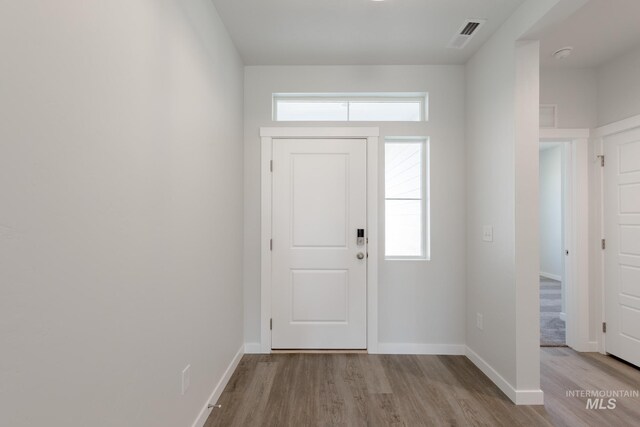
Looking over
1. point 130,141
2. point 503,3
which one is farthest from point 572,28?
point 130,141

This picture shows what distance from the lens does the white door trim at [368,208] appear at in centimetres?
303

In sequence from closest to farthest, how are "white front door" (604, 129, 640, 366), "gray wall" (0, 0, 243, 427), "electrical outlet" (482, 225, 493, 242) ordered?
1. "gray wall" (0, 0, 243, 427)
2. "electrical outlet" (482, 225, 493, 242)
3. "white front door" (604, 129, 640, 366)

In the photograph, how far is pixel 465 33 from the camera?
8.31 feet

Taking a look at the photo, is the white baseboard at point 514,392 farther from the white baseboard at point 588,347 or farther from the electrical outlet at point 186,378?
the electrical outlet at point 186,378

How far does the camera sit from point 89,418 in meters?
1.03

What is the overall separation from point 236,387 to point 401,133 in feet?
8.45

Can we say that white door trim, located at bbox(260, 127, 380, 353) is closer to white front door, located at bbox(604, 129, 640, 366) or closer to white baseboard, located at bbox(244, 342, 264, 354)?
white baseboard, located at bbox(244, 342, 264, 354)

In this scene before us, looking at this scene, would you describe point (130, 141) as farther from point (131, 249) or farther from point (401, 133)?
point (401, 133)

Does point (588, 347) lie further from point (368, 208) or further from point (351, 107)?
point (351, 107)

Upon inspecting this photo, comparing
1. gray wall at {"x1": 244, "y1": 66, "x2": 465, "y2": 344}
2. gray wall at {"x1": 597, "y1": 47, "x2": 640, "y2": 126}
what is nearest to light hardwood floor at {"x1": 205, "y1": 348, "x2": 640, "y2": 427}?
gray wall at {"x1": 244, "y1": 66, "x2": 465, "y2": 344}

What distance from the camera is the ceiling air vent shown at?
94.5 inches

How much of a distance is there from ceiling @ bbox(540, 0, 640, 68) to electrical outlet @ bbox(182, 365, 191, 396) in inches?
130

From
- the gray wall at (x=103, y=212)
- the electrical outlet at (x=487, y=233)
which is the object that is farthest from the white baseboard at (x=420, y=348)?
the gray wall at (x=103, y=212)

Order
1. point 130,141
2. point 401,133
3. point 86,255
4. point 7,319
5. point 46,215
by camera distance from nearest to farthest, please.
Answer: point 7,319 → point 46,215 → point 86,255 → point 130,141 → point 401,133
